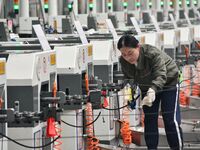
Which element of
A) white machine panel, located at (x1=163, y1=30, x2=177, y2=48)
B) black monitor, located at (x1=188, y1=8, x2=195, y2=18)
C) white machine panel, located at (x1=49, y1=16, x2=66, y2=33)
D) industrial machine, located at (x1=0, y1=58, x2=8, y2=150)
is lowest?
industrial machine, located at (x1=0, y1=58, x2=8, y2=150)

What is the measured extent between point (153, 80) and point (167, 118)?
0.66m

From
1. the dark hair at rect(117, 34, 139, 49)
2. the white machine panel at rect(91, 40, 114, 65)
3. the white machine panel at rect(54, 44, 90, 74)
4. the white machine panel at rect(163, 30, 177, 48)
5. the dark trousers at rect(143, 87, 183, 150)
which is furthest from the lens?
the white machine panel at rect(163, 30, 177, 48)

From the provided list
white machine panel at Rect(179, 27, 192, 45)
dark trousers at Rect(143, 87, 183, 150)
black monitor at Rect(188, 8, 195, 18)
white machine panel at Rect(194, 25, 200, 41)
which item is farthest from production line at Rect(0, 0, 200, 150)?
black monitor at Rect(188, 8, 195, 18)

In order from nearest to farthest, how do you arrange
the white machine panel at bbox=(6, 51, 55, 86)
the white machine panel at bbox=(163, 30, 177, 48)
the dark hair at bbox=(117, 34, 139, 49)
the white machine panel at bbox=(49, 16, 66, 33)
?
the white machine panel at bbox=(6, 51, 55, 86) < the dark hair at bbox=(117, 34, 139, 49) < the white machine panel at bbox=(163, 30, 177, 48) < the white machine panel at bbox=(49, 16, 66, 33)

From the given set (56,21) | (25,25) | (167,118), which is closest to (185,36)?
(56,21)

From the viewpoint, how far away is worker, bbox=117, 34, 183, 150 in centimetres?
636

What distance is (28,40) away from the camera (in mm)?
8828

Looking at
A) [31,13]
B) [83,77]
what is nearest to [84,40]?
[83,77]

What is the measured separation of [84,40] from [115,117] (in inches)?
58.8

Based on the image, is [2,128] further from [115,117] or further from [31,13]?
[31,13]

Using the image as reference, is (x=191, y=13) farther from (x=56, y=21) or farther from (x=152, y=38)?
(x=152, y=38)

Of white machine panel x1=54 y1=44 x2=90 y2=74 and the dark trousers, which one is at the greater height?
white machine panel x1=54 y1=44 x2=90 y2=74

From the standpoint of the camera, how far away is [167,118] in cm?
704

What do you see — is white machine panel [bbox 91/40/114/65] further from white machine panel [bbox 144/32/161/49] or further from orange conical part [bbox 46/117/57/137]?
orange conical part [bbox 46/117/57/137]
